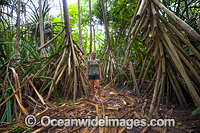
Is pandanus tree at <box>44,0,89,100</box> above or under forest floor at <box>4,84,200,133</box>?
above

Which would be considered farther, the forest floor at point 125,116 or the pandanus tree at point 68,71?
the pandanus tree at point 68,71

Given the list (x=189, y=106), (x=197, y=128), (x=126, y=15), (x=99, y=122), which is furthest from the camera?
(x=126, y=15)

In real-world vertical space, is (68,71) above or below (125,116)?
above

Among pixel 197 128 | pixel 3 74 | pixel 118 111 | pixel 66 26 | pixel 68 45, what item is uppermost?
pixel 66 26

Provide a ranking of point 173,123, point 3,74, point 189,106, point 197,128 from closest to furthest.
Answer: point 197,128 < point 173,123 < point 189,106 < point 3,74

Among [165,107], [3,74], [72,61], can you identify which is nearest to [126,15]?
[72,61]

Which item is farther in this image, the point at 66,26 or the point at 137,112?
the point at 66,26

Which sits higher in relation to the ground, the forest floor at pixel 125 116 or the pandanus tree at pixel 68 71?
the pandanus tree at pixel 68 71

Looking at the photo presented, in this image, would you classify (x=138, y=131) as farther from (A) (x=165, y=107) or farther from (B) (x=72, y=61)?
(B) (x=72, y=61)

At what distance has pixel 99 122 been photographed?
1.12 meters

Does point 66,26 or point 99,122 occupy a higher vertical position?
point 66,26

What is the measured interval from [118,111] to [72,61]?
1.15 meters

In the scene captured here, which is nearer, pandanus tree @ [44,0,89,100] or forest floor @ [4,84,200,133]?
forest floor @ [4,84,200,133]

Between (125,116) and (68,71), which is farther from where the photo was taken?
(68,71)
